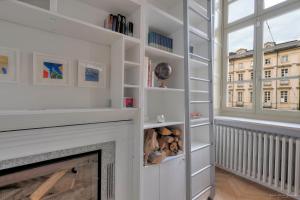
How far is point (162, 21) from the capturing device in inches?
67.0

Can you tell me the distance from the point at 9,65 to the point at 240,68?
305 centimetres

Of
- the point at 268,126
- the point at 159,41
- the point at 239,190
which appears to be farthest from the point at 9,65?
the point at 239,190

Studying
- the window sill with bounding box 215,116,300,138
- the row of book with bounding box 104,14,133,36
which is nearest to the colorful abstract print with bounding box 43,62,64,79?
the row of book with bounding box 104,14,133,36

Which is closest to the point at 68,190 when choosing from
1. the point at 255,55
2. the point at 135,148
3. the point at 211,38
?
the point at 135,148

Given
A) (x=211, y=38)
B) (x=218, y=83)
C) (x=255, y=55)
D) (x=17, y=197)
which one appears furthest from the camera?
(x=218, y=83)

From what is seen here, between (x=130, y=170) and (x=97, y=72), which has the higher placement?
(x=97, y=72)

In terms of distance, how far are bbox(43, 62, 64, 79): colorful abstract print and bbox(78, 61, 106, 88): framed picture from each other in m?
0.14

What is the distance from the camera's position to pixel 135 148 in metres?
1.48

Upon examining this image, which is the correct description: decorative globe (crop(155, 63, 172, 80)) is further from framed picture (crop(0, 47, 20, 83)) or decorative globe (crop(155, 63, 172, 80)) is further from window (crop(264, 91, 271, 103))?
window (crop(264, 91, 271, 103))

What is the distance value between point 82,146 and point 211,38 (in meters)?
1.87

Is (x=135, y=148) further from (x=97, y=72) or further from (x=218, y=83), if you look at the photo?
(x=218, y=83)

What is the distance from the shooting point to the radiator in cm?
186

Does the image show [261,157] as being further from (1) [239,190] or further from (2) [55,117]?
(2) [55,117]

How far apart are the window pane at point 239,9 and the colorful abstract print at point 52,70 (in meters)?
2.96
